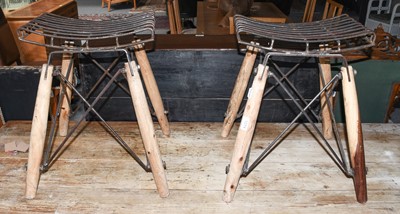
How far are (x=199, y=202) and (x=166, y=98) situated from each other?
1.95 feet

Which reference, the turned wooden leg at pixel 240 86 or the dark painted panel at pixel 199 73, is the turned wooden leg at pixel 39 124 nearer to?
the dark painted panel at pixel 199 73

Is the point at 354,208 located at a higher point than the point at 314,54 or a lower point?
lower

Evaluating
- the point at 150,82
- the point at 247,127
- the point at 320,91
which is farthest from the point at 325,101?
the point at 150,82

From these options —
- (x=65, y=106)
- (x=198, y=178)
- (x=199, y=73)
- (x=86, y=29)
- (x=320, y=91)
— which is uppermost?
(x=86, y=29)

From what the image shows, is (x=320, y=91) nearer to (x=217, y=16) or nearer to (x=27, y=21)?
(x=217, y=16)

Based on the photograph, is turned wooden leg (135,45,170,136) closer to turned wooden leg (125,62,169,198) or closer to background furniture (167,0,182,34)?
turned wooden leg (125,62,169,198)

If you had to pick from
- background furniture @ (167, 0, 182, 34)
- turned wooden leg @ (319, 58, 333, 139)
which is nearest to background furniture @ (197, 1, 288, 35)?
background furniture @ (167, 0, 182, 34)

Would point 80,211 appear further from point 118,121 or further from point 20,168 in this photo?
point 118,121

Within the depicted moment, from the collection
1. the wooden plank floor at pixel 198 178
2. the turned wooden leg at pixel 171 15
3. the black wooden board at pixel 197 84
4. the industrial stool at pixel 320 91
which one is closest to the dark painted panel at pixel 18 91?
the wooden plank floor at pixel 198 178

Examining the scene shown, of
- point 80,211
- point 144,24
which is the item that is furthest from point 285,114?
point 80,211

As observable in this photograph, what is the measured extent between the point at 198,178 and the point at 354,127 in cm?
53

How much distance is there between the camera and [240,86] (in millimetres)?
1336

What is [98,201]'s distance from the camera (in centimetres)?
113

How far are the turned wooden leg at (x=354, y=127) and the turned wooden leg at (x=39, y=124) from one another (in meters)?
0.88
